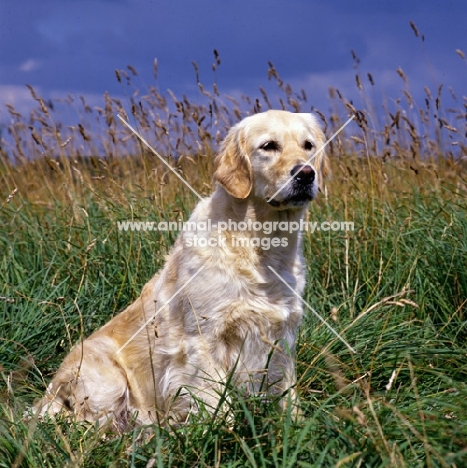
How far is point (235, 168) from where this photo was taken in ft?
10.2

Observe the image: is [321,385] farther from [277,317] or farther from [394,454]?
[394,454]

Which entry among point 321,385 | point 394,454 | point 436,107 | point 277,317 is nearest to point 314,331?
point 321,385

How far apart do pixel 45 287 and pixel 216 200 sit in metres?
1.39

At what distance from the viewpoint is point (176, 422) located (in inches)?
109

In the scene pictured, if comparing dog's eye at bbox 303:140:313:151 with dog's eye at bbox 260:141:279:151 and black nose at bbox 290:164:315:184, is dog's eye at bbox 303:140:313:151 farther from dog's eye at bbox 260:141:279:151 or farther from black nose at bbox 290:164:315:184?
black nose at bbox 290:164:315:184

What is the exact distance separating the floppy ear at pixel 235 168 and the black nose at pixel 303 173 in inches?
8.9

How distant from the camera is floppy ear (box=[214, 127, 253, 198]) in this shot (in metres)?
3.06

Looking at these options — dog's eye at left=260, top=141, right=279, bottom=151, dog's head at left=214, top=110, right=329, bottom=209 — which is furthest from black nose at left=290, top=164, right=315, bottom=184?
dog's eye at left=260, top=141, right=279, bottom=151

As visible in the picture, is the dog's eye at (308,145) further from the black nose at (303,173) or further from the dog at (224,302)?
the black nose at (303,173)

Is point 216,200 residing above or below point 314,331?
above

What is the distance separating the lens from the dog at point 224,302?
9.72ft

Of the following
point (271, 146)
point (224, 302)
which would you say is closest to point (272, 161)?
point (271, 146)

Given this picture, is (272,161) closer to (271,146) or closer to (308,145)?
(271,146)

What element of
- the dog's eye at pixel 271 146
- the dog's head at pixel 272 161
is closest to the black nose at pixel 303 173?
the dog's head at pixel 272 161
